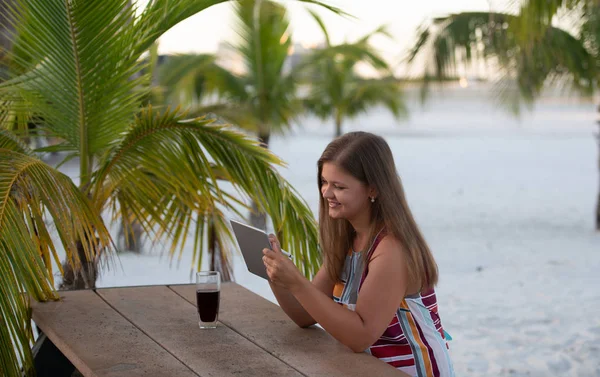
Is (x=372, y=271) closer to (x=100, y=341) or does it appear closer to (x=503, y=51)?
(x=100, y=341)

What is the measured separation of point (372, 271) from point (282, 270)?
0.25 m

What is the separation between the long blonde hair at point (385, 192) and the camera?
2238 mm

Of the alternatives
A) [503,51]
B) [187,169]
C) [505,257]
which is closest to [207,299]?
[187,169]

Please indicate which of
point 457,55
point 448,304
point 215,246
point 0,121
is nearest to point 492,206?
point 457,55

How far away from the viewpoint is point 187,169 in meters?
3.49

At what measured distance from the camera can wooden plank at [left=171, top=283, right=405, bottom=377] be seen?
1.99 meters

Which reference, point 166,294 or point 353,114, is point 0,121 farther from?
point 353,114

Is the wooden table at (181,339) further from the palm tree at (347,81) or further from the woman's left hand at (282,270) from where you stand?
the palm tree at (347,81)

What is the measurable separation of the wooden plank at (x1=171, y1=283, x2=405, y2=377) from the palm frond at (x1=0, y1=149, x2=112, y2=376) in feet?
1.58

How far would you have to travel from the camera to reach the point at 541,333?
5.25 metres

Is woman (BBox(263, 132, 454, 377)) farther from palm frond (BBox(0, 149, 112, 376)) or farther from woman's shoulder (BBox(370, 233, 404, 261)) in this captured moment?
palm frond (BBox(0, 149, 112, 376))

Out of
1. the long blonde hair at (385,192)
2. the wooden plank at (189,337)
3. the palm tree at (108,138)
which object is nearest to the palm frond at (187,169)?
the palm tree at (108,138)

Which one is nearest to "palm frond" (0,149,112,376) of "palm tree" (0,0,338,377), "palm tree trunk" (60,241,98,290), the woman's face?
"palm tree" (0,0,338,377)

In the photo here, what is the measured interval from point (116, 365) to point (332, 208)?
768mm
